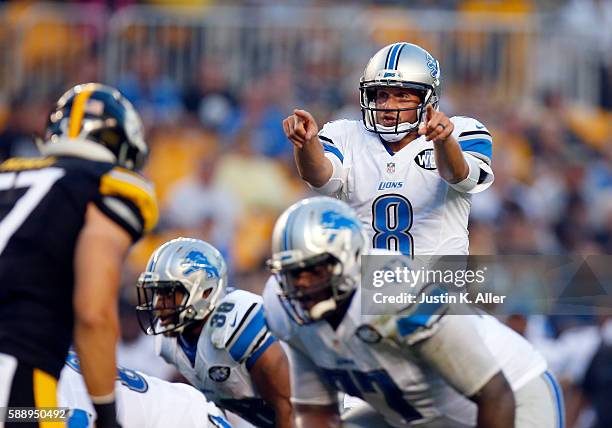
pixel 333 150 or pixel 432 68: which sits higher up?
pixel 432 68

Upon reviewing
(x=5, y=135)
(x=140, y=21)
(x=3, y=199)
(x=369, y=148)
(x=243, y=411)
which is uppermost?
(x=140, y=21)

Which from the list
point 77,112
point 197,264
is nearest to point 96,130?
point 77,112

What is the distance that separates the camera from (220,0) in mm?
13141

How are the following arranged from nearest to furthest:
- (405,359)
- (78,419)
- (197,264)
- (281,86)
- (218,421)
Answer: (405,359) < (78,419) < (218,421) < (197,264) < (281,86)

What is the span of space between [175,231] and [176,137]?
107 centimetres

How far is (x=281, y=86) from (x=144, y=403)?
22.7 ft

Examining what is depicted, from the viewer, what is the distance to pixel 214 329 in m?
6.23

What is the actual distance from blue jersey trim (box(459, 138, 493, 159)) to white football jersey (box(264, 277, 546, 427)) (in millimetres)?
1107

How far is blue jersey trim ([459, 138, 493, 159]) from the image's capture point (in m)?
5.92

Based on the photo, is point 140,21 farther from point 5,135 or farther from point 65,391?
point 65,391

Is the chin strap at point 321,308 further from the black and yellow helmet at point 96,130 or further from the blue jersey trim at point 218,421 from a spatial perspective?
the blue jersey trim at point 218,421

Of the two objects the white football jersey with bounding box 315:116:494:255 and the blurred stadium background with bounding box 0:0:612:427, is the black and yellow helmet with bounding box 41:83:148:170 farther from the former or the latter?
the blurred stadium background with bounding box 0:0:612:427

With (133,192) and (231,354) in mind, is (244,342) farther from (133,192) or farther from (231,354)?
(133,192)

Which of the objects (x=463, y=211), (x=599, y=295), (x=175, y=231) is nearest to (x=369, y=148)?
(x=463, y=211)
